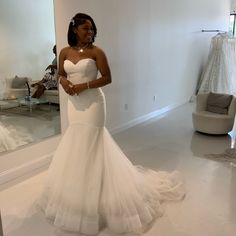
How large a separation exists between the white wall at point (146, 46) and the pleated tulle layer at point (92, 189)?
1.60 metres

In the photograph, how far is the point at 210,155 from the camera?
13.4ft

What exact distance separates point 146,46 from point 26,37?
2640mm

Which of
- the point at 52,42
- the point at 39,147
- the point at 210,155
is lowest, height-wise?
the point at 210,155

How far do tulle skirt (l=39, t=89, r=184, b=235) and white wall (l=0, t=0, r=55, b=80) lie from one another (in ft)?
4.22

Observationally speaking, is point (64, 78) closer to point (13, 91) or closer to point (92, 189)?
point (92, 189)

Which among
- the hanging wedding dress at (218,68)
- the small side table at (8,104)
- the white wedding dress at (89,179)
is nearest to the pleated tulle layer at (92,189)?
the white wedding dress at (89,179)

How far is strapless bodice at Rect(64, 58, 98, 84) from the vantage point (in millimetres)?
2340

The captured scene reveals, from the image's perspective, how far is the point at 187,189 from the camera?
10.1 feet

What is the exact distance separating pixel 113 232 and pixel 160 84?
14.3 ft

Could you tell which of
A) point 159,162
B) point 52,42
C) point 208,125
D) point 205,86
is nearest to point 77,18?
point 52,42

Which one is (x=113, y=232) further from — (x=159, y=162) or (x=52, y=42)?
(x=52, y=42)

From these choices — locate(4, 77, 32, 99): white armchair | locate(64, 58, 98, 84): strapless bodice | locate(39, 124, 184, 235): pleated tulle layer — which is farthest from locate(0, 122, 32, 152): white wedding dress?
locate(64, 58, 98, 84): strapless bodice

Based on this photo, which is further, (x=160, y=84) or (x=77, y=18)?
(x=160, y=84)

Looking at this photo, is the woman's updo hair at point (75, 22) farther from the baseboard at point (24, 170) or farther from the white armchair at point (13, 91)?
the baseboard at point (24, 170)
